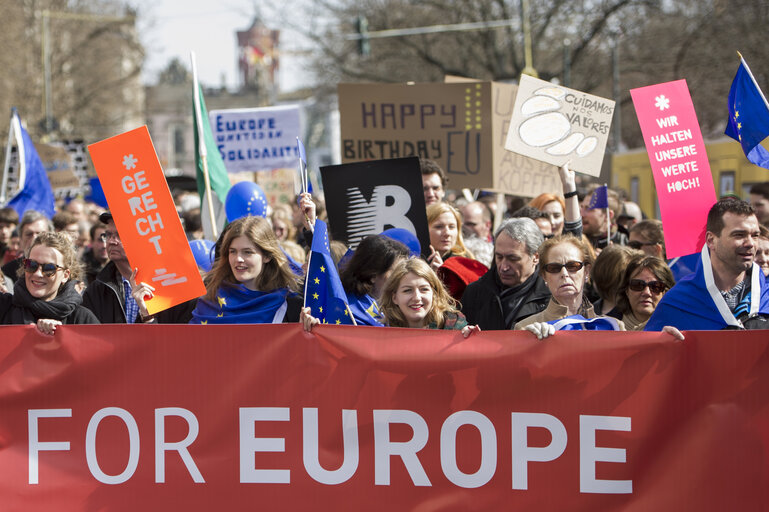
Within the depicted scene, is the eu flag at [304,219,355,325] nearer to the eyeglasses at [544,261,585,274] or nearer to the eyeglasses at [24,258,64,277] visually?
the eyeglasses at [544,261,585,274]

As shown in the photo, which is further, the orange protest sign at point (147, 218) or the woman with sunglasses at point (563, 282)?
the orange protest sign at point (147, 218)

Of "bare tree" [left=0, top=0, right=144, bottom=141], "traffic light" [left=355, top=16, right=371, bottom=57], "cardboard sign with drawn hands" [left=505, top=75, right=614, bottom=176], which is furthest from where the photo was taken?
"bare tree" [left=0, top=0, right=144, bottom=141]

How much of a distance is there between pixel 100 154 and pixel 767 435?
3.10 m

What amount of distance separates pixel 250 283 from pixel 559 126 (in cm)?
278

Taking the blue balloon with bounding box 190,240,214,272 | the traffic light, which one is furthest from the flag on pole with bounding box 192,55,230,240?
the traffic light

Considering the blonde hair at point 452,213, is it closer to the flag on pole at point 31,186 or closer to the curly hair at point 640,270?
the curly hair at point 640,270

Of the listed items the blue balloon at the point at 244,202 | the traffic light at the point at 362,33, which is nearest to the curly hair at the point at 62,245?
the blue balloon at the point at 244,202

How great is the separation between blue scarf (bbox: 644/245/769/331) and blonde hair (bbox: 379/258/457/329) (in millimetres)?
916

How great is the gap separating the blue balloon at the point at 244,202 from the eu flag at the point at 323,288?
287cm

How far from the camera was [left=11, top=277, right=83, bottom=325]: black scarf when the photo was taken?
4926mm

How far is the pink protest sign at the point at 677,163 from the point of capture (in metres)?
5.58

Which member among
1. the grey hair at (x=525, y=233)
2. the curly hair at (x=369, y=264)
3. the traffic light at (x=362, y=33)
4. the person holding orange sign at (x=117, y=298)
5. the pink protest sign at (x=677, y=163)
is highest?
the traffic light at (x=362, y=33)

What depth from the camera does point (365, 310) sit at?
4965 mm

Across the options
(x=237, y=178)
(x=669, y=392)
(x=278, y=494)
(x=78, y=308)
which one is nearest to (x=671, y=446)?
(x=669, y=392)
